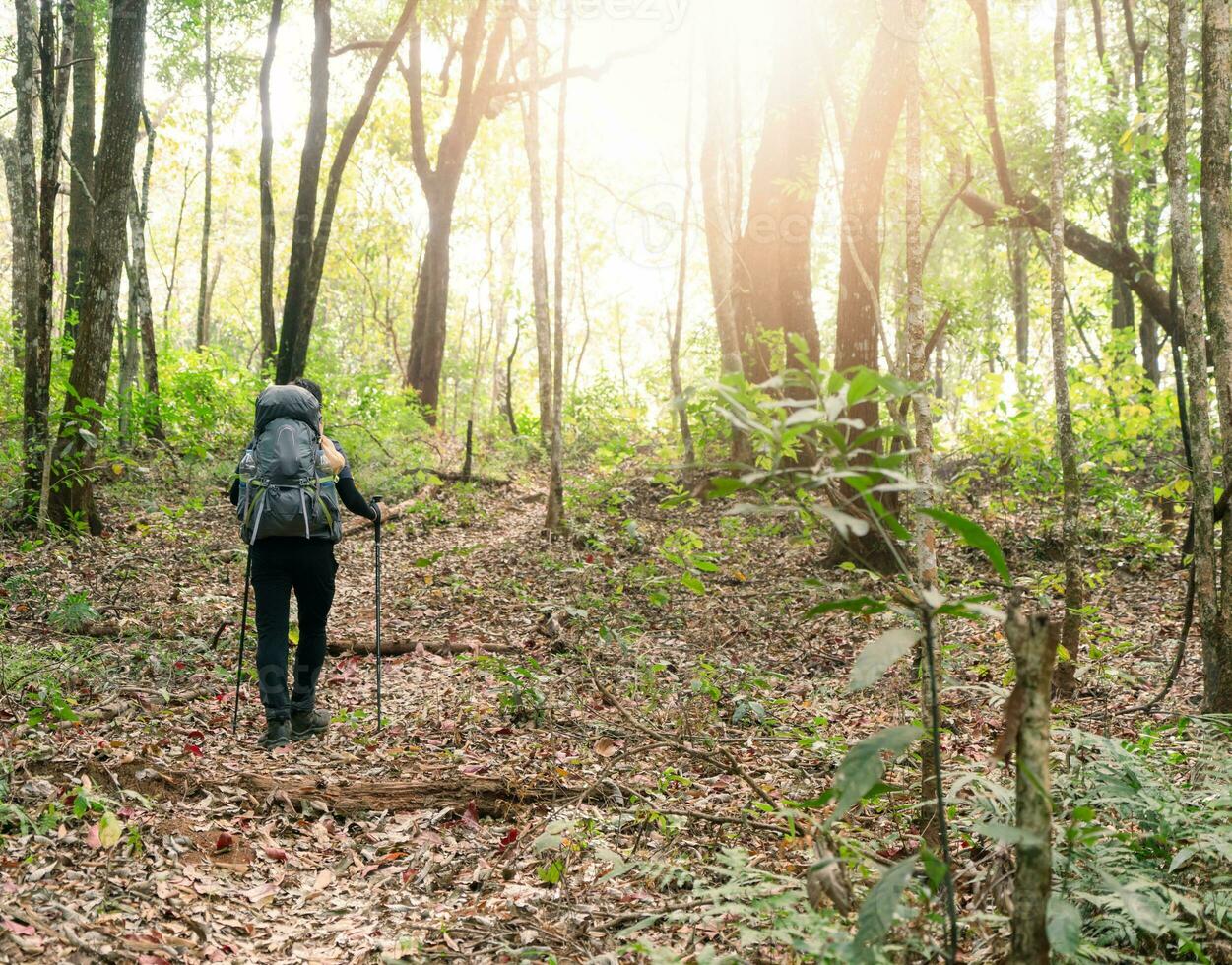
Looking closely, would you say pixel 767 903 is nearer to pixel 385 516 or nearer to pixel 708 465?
pixel 708 465

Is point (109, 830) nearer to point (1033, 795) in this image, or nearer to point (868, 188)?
point (1033, 795)

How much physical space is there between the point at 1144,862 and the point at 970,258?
79.9 ft

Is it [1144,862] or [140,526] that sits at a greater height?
[140,526]

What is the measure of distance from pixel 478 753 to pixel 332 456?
82.6 inches

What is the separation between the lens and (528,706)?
5.43 meters

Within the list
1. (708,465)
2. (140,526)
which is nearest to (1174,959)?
(708,465)

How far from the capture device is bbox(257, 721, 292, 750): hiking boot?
509 centimetres

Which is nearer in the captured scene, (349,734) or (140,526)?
(349,734)

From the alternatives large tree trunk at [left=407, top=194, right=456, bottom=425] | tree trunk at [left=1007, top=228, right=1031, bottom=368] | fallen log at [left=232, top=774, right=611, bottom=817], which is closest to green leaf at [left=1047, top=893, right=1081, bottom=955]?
fallen log at [left=232, top=774, right=611, bottom=817]

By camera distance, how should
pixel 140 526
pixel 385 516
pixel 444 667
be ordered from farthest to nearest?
pixel 385 516 < pixel 140 526 < pixel 444 667

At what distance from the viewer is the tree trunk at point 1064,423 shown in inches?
225

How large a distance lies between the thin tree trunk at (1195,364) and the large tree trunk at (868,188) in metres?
3.65

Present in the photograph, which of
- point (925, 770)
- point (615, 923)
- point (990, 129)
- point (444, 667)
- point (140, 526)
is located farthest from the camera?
point (140, 526)

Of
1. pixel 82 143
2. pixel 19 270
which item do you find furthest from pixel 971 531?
pixel 19 270
